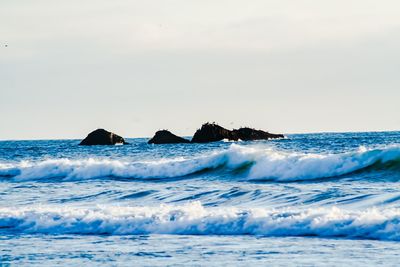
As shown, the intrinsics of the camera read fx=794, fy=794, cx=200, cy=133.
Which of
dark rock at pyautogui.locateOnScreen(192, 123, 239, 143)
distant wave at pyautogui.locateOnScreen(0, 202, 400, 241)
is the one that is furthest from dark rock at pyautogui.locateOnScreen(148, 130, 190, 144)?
distant wave at pyautogui.locateOnScreen(0, 202, 400, 241)

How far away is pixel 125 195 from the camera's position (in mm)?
24250

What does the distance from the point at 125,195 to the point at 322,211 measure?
9.36 m

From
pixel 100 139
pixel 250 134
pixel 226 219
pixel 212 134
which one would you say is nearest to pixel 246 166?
pixel 226 219

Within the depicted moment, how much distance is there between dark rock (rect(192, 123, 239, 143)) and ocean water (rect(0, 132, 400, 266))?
219 feet

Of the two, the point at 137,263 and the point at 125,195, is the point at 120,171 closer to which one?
the point at 125,195

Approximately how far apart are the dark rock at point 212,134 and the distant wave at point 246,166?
56546 millimetres

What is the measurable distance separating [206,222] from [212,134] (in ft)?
272

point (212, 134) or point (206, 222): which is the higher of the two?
point (212, 134)

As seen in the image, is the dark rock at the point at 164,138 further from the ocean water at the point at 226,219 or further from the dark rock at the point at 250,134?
the ocean water at the point at 226,219

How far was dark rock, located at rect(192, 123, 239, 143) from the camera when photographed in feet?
318

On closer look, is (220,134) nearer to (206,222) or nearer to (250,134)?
(250,134)

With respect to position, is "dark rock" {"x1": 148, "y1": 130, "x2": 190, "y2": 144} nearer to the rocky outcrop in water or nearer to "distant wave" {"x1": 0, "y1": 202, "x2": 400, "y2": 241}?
the rocky outcrop in water

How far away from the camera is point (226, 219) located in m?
16.2

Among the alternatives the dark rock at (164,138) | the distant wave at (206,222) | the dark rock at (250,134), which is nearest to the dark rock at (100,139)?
the dark rock at (164,138)
